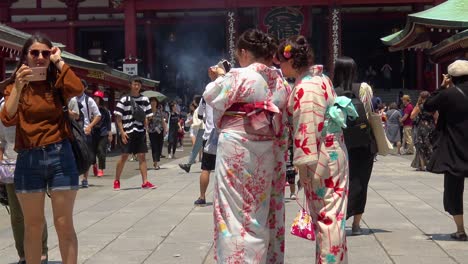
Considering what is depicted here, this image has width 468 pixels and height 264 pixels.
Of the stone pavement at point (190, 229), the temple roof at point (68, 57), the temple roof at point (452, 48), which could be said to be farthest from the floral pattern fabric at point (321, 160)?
the temple roof at point (452, 48)

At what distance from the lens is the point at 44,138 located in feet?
16.0

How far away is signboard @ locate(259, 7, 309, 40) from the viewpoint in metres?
33.2

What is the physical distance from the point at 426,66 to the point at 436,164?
1107 inches

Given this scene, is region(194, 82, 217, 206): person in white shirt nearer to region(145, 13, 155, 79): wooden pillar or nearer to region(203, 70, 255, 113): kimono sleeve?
region(203, 70, 255, 113): kimono sleeve

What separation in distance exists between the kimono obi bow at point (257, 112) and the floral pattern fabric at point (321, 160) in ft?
0.58

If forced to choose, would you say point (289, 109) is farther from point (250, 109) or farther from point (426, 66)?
point (426, 66)

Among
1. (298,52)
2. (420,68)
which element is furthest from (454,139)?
(420,68)

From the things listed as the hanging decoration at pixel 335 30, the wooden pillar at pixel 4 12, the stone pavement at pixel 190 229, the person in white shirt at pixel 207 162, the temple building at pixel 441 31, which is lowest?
the stone pavement at pixel 190 229

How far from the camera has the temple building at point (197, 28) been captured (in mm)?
32688

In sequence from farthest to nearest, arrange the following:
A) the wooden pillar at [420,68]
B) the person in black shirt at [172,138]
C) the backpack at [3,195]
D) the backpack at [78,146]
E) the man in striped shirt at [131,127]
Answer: the wooden pillar at [420,68], the person in black shirt at [172,138], the man in striped shirt at [131,127], the backpack at [3,195], the backpack at [78,146]

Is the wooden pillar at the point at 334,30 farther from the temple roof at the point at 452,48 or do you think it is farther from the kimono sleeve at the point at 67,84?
the kimono sleeve at the point at 67,84

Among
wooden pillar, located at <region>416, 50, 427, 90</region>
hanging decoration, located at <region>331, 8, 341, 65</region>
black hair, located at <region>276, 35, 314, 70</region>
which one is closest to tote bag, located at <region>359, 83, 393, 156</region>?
black hair, located at <region>276, 35, 314, 70</region>

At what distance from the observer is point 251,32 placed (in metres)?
4.92

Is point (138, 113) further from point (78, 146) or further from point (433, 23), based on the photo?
point (433, 23)
